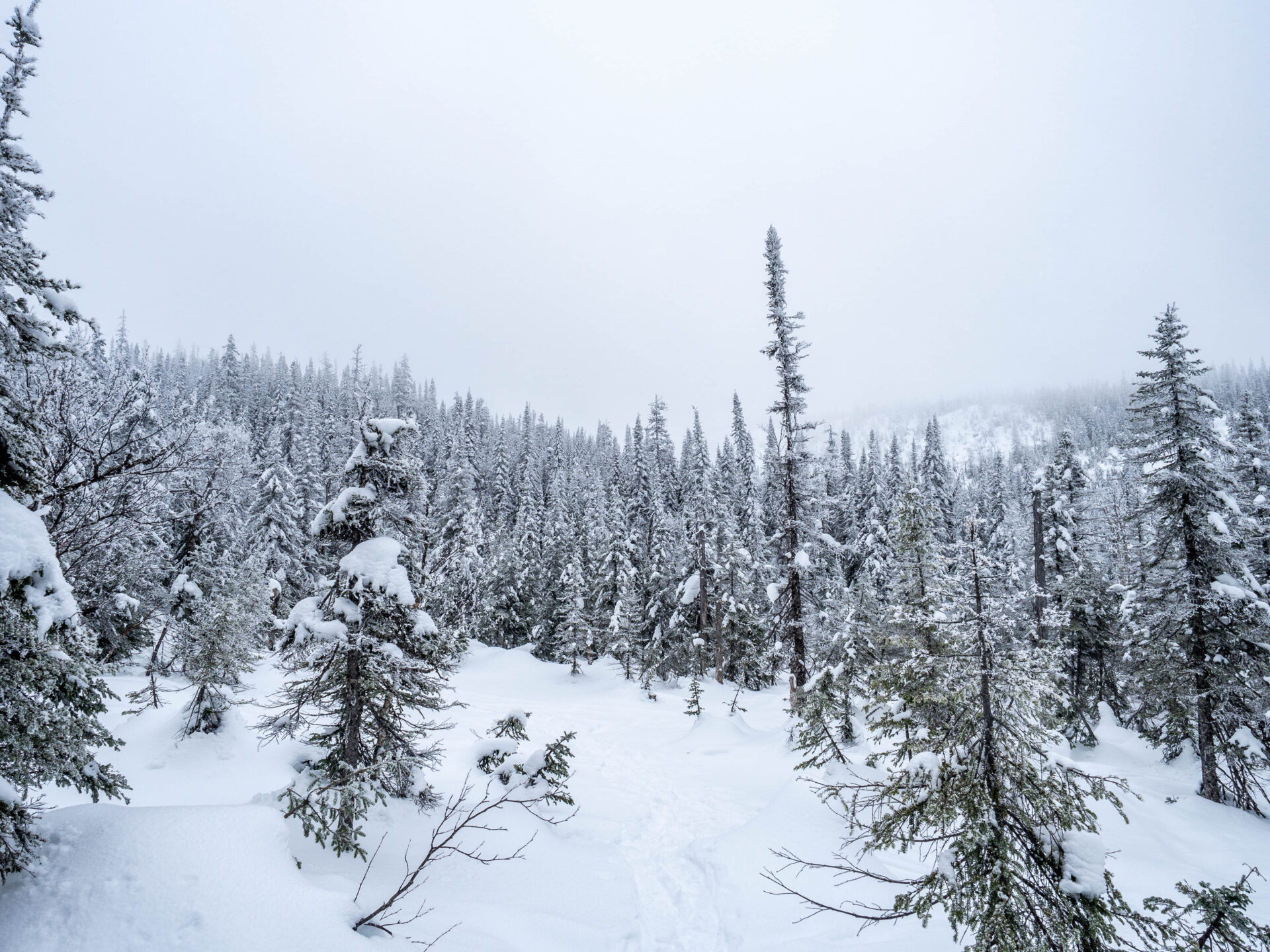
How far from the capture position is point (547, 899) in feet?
25.3

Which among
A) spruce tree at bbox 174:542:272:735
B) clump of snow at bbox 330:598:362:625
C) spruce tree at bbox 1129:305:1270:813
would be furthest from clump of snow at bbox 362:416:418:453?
spruce tree at bbox 1129:305:1270:813

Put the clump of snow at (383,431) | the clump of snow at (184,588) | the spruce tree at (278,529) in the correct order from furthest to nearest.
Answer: the spruce tree at (278,529), the clump of snow at (184,588), the clump of snow at (383,431)

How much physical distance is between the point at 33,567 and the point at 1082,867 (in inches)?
382

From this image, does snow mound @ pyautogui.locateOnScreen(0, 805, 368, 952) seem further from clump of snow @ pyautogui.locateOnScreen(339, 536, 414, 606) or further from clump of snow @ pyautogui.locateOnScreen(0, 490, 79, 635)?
clump of snow @ pyautogui.locateOnScreen(339, 536, 414, 606)

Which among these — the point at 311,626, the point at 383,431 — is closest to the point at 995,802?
the point at 311,626

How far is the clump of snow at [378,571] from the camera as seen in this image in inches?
311

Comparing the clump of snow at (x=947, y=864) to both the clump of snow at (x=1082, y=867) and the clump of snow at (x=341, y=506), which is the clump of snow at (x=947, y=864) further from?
the clump of snow at (x=341, y=506)

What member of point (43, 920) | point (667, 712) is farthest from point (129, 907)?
point (667, 712)

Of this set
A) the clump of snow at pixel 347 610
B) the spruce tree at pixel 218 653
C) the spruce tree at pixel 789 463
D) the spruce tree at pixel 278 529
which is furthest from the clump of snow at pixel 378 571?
the spruce tree at pixel 278 529

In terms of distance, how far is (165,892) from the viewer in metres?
4.84

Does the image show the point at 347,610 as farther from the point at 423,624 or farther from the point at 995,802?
the point at 995,802

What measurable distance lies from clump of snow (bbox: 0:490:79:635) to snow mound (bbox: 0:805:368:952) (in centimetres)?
212

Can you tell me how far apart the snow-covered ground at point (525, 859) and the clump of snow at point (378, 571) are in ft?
9.40

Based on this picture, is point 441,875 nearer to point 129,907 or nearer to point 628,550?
point 129,907
